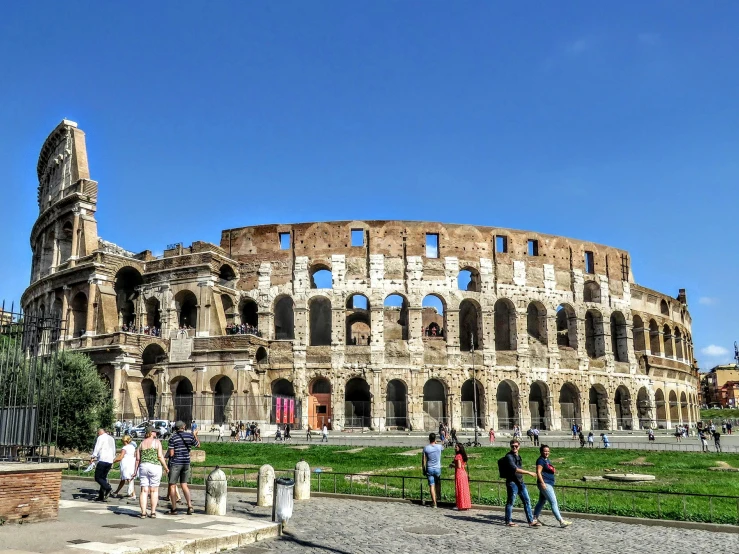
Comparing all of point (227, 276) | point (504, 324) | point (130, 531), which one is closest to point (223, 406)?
point (227, 276)

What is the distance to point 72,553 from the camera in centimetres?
777

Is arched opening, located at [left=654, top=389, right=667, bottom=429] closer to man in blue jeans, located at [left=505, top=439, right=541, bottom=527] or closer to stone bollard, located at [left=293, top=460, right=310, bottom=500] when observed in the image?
stone bollard, located at [left=293, top=460, right=310, bottom=500]

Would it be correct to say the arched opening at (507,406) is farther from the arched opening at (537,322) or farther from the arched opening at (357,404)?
the arched opening at (357,404)

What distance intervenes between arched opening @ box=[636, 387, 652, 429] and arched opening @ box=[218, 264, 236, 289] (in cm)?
2896

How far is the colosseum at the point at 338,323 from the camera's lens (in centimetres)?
3925

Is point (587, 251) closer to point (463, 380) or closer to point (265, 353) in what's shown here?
point (463, 380)

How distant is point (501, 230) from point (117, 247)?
1007 inches

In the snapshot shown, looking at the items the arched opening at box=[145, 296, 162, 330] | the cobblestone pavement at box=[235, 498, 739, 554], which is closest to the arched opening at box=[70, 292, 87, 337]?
the arched opening at box=[145, 296, 162, 330]

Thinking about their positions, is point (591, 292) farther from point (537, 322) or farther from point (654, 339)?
point (654, 339)

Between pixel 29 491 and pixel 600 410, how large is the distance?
136ft

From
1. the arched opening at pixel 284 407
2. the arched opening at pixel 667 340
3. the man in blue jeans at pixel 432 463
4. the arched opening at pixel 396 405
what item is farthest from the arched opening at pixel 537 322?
the man in blue jeans at pixel 432 463

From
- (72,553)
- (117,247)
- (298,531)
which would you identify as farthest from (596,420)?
(72,553)

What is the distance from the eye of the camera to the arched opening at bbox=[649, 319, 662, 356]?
1989 inches

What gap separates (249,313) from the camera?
4491cm
